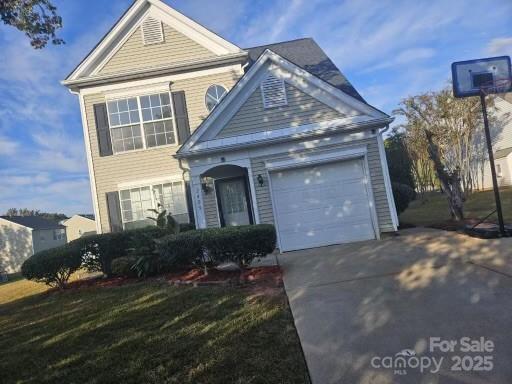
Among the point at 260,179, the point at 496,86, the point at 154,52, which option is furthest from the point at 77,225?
the point at 496,86

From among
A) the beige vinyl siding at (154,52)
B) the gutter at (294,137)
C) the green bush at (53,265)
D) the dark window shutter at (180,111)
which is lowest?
the green bush at (53,265)

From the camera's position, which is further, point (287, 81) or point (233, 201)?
point (233, 201)

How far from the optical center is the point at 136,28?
1339 cm

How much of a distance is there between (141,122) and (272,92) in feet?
17.0

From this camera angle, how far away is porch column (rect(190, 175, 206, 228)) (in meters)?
10.4

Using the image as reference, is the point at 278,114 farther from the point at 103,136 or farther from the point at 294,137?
the point at 103,136

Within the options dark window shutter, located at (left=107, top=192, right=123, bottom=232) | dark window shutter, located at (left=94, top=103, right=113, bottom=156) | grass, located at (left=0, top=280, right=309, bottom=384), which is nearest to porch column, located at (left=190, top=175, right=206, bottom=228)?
grass, located at (left=0, top=280, right=309, bottom=384)

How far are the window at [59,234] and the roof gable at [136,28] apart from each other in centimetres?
4016

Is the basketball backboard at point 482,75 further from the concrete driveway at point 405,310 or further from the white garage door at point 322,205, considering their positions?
the concrete driveway at point 405,310

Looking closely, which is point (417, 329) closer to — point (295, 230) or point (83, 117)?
point (295, 230)

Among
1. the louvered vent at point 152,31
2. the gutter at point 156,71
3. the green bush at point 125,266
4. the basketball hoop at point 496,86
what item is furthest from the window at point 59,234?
the basketball hoop at point 496,86

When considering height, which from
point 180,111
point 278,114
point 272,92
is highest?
point 180,111

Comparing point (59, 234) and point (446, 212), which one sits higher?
point (59, 234)

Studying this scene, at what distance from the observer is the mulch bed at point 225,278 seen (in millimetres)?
6882
